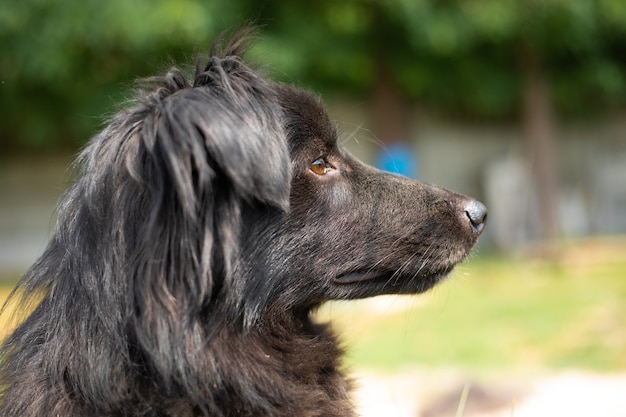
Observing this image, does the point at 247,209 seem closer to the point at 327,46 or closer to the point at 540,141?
the point at 327,46

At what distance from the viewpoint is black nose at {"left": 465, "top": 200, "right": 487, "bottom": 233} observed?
3.18m

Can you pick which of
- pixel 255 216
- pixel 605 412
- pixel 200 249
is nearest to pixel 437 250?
pixel 255 216

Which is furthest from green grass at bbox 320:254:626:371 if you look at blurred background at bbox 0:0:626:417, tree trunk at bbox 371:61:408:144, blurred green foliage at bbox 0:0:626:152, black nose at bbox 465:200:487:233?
tree trunk at bbox 371:61:408:144

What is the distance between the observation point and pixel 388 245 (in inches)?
118

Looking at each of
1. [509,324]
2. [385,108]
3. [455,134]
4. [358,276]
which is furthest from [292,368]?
[455,134]

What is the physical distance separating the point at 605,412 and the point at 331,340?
5.08 feet

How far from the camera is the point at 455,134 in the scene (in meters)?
17.8

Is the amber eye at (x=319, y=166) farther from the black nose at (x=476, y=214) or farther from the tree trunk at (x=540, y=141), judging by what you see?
the tree trunk at (x=540, y=141)

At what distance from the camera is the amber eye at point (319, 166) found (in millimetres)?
2977

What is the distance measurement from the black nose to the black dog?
0.56m

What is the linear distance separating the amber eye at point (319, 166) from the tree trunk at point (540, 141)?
11192mm

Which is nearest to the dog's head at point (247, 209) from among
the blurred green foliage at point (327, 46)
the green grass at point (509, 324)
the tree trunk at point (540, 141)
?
the green grass at point (509, 324)

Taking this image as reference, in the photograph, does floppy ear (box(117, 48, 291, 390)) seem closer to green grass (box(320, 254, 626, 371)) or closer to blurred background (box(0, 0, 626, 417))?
blurred background (box(0, 0, 626, 417))

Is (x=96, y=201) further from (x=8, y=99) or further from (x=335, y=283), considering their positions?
(x=8, y=99)
